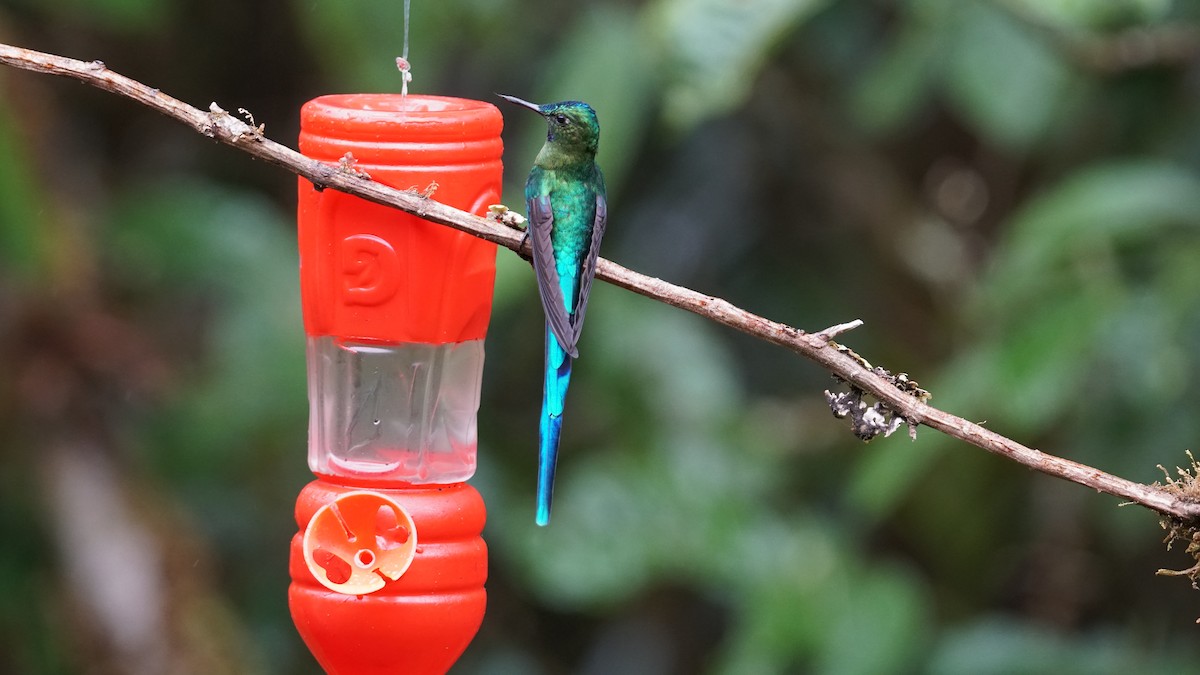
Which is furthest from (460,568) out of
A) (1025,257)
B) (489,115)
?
(1025,257)

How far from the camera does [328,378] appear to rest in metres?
2.39

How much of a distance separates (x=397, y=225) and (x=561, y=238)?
251mm

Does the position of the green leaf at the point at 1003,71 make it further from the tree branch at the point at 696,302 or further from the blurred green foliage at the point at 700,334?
the tree branch at the point at 696,302

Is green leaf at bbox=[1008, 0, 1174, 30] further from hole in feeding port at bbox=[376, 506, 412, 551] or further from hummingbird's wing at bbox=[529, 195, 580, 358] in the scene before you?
hole in feeding port at bbox=[376, 506, 412, 551]

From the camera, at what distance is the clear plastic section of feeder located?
2334 millimetres

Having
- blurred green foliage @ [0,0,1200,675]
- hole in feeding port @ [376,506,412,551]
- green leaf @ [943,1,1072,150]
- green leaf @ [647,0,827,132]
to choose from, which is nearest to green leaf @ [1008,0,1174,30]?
blurred green foliage @ [0,0,1200,675]

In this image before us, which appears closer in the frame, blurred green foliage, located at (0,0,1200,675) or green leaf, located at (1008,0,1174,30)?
green leaf, located at (1008,0,1174,30)

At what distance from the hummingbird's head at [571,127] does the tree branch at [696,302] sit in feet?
1.16

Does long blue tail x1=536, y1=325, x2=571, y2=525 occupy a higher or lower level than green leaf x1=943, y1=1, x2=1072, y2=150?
lower

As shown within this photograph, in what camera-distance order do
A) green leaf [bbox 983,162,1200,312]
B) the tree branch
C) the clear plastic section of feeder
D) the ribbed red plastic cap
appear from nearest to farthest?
1. the tree branch
2. the ribbed red plastic cap
3. the clear plastic section of feeder
4. green leaf [bbox 983,162,1200,312]

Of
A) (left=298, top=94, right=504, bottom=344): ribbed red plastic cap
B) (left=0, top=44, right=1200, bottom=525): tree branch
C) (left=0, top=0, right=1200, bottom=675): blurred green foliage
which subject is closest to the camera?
(left=0, top=44, right=1200, bottom=525): tree branch

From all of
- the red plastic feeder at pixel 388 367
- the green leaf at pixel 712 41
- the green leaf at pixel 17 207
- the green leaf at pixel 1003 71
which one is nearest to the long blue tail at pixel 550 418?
the red plastic feeder at pixel 388 367

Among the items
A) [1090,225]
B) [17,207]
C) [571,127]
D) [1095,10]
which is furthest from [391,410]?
[17,207]

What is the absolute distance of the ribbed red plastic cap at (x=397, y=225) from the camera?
2.17m
